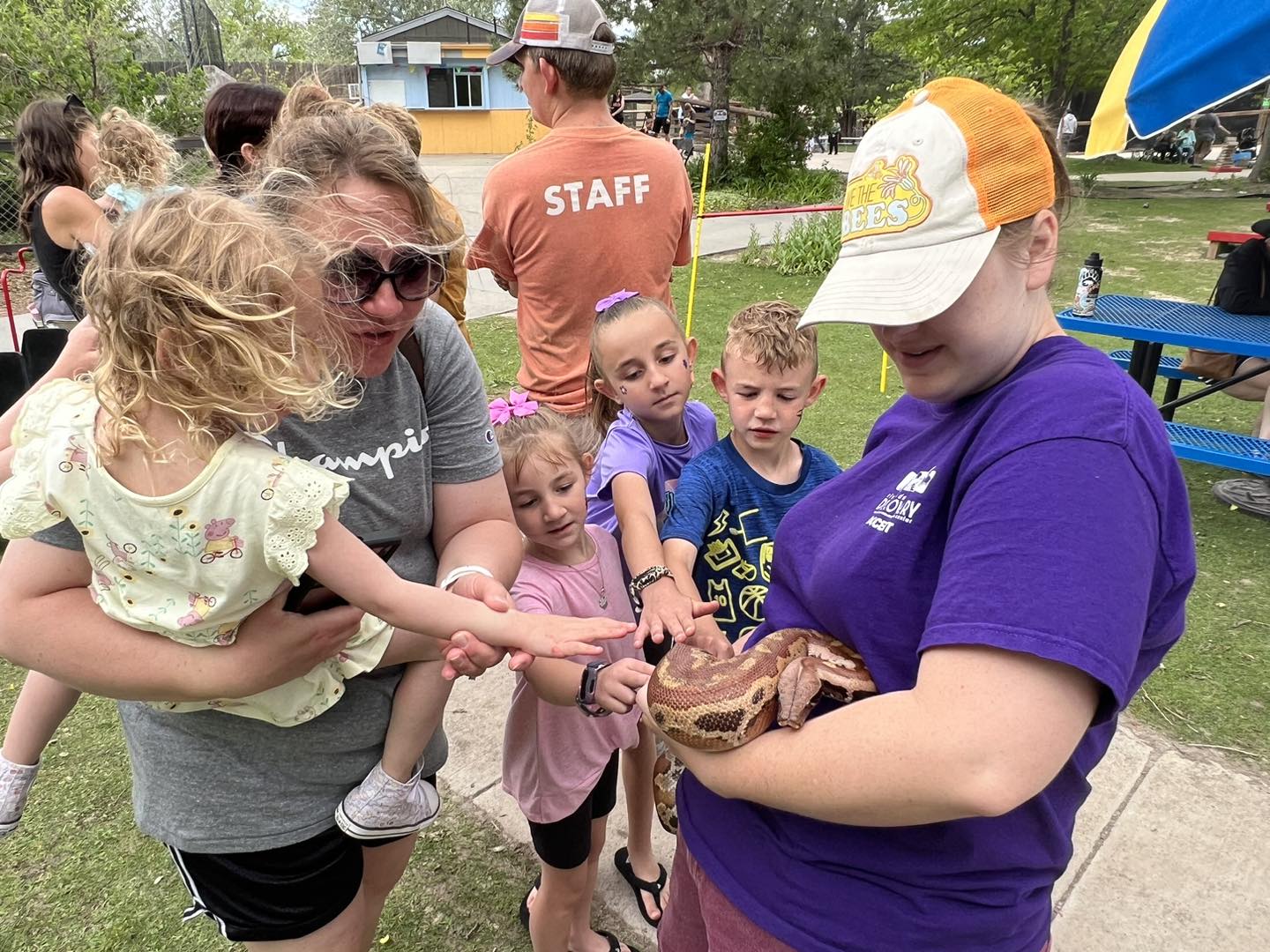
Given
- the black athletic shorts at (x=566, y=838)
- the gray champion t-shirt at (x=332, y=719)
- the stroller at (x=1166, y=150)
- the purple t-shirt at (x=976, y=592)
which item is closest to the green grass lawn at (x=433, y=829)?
the purple t-shirt at (x=976, y=592)

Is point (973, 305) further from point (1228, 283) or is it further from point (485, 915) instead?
point (1228, 283)

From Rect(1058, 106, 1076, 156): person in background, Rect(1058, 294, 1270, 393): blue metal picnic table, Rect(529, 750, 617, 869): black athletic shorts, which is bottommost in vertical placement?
Rect(529, 750, 617, 869): black athletic shorts

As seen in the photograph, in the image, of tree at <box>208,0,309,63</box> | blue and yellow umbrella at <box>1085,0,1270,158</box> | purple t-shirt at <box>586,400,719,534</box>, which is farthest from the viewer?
tree at <box>208,0,309,63</box>

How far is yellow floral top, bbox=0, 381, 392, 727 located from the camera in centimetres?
145

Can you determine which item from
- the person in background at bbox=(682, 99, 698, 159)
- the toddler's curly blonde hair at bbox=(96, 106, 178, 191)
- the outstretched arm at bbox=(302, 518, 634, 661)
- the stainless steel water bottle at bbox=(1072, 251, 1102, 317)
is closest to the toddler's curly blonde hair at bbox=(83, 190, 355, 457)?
the outstretched arm at bbox=(302, 518, 634, 661)

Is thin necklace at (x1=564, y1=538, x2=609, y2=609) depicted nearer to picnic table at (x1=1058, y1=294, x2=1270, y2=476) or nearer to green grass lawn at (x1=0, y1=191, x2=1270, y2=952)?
green grass lawn at (x1=0, y1=191, x2=1270, y2=952)

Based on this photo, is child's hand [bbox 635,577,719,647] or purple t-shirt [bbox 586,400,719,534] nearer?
child's hand [bbox 635,577,719,647]

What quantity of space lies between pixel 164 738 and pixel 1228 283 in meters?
8.27

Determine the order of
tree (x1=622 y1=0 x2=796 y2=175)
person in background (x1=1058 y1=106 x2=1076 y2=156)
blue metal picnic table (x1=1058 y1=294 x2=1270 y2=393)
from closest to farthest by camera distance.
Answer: person in background (x1=1058 y1=106 x2=1076 y2=156), blue metal picnic table (x1=1058 y1=294 x2=1270 y2=393), tree (x1=622 y1=0 x2=796 y2=175)

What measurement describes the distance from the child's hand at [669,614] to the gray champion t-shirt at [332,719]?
585 mm

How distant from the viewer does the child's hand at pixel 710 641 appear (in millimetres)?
2049

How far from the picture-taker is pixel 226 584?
1527 mm

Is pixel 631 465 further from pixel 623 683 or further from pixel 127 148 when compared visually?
pixel 127 148

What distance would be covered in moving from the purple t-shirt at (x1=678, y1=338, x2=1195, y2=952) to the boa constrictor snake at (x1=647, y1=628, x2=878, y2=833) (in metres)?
0.05
